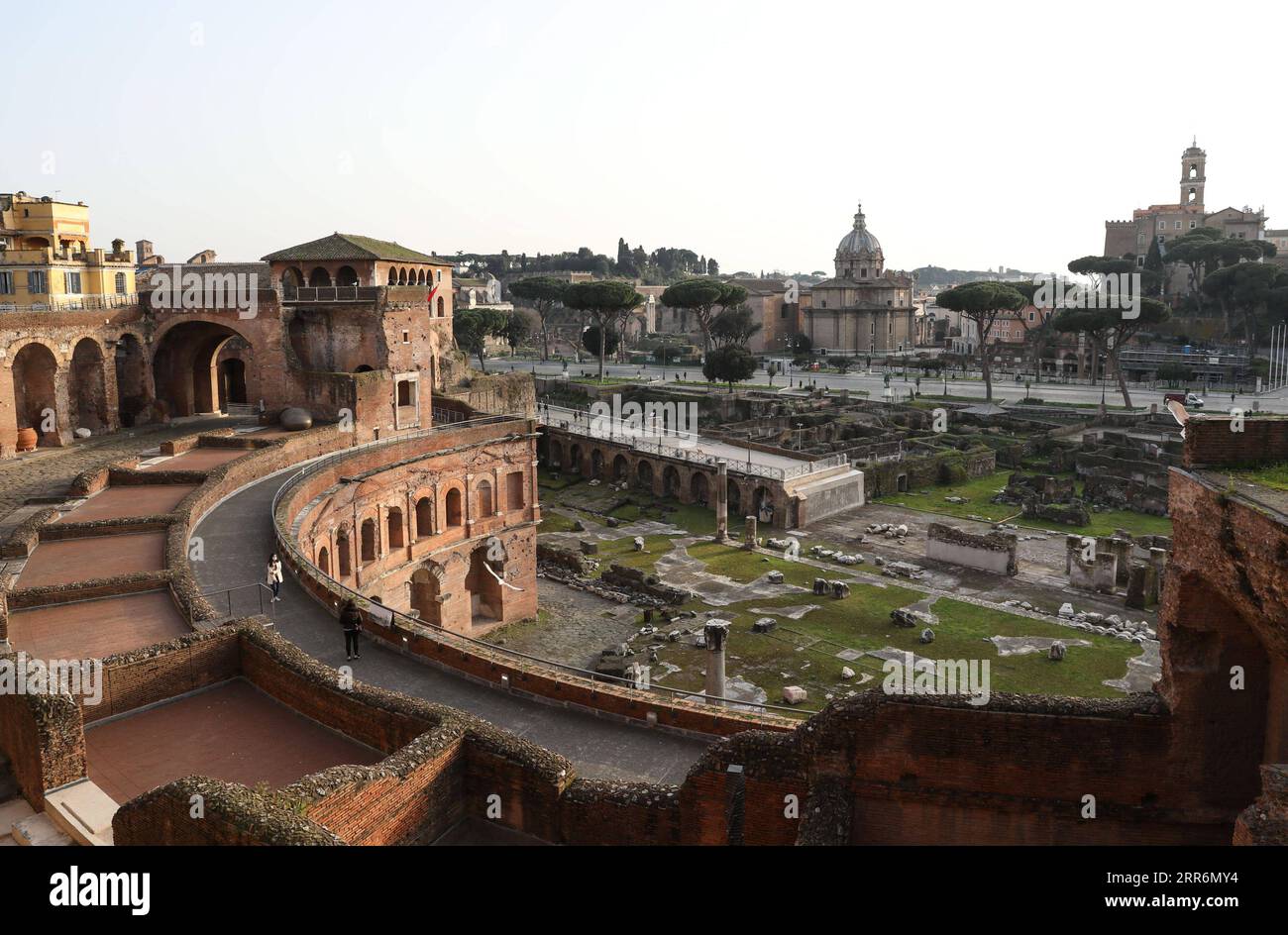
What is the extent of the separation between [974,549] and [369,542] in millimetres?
19594

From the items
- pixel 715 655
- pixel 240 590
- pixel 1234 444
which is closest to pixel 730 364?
pixel 715 655

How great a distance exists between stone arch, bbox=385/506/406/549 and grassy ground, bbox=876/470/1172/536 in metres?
23.8

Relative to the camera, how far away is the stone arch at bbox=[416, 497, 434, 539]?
1183 inches

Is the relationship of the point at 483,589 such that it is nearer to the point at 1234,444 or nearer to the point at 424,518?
the point at 424,518

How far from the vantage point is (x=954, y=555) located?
34.4 meters

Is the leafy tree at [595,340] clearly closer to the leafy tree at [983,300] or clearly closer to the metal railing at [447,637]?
the leafy tree at [983,300]

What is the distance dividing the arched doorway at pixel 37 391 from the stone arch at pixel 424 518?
38.2 ft

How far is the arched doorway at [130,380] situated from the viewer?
113 ft

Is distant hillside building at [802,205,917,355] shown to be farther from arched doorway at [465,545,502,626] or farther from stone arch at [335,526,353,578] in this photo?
stone arch at [335,526,353,578]
